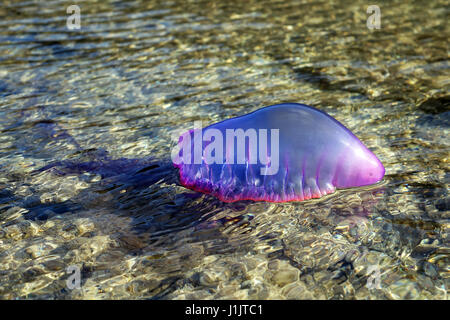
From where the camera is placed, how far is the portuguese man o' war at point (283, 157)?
254 centimetres

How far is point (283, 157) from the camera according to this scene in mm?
2557

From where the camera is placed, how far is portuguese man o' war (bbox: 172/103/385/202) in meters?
2.54

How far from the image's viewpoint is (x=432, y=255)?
2229 millimetres

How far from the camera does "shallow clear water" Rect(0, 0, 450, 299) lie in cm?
218

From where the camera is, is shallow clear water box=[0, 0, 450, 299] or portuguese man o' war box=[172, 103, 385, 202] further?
portuguese man o' war box=[172, 103, 385, 202]

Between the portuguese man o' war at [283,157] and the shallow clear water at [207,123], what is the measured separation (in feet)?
0.26

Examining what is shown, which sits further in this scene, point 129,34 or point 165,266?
point 129,34

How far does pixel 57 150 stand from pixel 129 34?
2.71 meters

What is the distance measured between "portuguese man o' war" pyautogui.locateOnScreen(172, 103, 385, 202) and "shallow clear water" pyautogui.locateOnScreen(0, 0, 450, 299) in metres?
0.08

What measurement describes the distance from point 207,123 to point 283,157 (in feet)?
4.10

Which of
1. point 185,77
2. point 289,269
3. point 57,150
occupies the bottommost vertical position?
point 289,269

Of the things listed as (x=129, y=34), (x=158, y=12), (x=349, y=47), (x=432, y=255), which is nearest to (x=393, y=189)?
(x=432, y=255)

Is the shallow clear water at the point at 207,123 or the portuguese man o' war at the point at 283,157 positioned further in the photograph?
the portuguese man o' war at the point at 283,157

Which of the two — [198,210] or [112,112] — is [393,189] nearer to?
[198,210]
